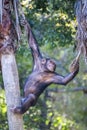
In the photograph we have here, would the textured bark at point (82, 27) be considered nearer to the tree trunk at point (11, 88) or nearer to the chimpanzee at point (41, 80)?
the chimpanzee at point (41, 80)

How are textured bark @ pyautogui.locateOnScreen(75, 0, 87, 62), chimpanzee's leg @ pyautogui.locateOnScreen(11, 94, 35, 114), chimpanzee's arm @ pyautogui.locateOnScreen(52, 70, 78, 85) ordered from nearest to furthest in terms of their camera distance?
chimpanzee's leg @ pyautogui.locateOnScreen(11, 94, 35, 114) < chimpanzee's arm @ pyautogui.locateOnScreen(52, 70, 78, 85) < textured bark @ pyautogui.locateOnScreen(75, 0, 87, 62)

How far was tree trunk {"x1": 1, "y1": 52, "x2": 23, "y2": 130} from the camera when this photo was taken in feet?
29.2

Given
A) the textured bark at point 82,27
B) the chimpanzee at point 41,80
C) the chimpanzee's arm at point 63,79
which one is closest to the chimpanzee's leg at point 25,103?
the chimpanzee at point 41,80

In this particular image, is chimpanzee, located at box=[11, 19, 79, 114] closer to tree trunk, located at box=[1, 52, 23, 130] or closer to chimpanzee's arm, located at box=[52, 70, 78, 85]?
chimpanzee's arm, located at box=[52, 70, 78, 85]

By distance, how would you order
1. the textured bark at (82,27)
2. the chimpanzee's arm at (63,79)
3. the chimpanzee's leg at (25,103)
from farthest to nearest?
the textured bark at (82,27) → the chimpanzee's arm at (63,79) → the chimpanzee's leg at (25,103)

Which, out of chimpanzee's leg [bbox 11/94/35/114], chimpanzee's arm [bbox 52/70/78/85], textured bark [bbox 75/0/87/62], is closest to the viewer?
chimpanzee's leg [bbox 11/94/35/114]

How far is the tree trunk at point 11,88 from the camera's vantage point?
889cm

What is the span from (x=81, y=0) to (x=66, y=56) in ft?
35.7

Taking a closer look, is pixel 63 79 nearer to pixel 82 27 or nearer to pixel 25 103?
pixel 25 103

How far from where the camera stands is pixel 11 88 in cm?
897

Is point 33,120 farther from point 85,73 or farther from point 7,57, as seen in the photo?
point 85,73

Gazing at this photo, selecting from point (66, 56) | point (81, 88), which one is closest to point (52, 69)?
point (81, 88)

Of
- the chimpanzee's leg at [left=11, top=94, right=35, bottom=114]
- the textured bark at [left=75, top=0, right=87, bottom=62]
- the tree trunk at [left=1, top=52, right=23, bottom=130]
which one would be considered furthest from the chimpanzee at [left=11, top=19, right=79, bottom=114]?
the textured bark at [left=75, top=0, right=87, bottom=62]

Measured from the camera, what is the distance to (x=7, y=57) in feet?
29.9
